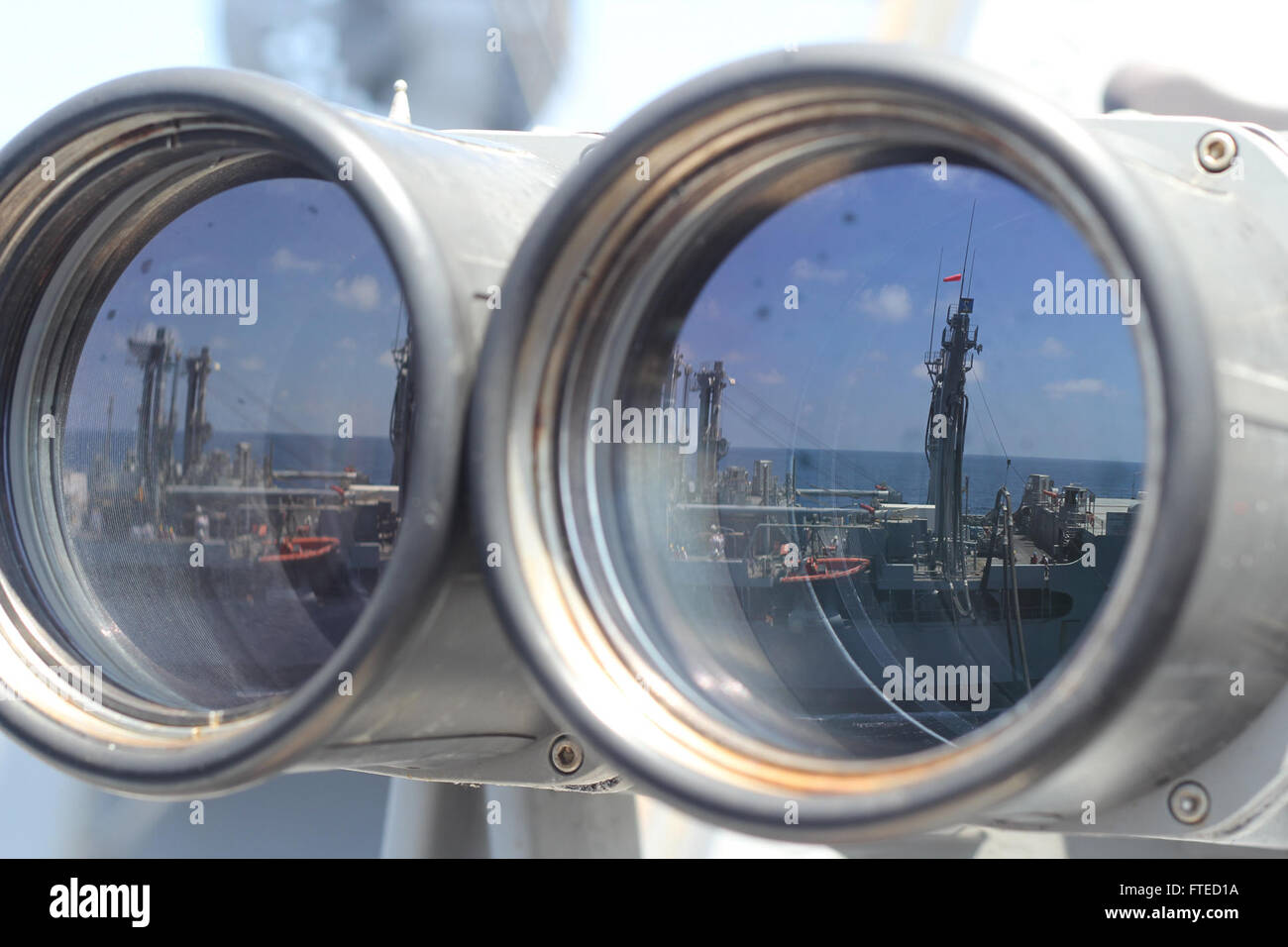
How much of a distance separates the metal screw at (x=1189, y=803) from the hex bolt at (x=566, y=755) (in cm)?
45

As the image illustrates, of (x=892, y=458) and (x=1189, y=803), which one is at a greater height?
(x=892, y=458)

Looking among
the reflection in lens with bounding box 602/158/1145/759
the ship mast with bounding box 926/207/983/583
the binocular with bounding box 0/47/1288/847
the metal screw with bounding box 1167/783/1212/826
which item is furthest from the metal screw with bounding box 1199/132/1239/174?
the metal screw with bounding box 1167/783/1212/826

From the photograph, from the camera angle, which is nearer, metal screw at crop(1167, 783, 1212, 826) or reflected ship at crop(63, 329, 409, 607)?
metal screw at crop(1167, 783, 1212, 826)

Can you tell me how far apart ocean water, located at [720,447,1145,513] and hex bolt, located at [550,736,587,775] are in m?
0.31

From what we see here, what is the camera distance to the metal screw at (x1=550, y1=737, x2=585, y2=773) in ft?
3.55

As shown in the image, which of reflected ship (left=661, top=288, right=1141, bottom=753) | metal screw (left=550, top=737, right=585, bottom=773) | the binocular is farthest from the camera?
reflected ship (left=661, top=288, right=1141, bottom=753)

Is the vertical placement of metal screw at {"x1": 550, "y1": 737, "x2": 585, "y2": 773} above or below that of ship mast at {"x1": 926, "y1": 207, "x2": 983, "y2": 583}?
below

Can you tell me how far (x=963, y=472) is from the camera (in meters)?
1.29

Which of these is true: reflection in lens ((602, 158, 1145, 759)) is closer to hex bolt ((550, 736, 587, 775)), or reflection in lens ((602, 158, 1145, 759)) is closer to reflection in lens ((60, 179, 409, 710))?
hex bolt ((550, 736, 587, 775))

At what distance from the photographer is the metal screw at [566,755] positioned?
108 cm

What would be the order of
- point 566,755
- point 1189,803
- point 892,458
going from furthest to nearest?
point 892,458 < point 566,755 < point 1189,803

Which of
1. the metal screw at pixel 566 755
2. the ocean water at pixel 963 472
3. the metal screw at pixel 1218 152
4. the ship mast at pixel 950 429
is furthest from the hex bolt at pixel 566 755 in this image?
the metal screw at pixel 1218 152

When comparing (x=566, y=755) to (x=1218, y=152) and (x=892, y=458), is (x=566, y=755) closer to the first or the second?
(x=892, y=458)


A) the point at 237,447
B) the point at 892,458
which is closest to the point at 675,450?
the point at 892,458
